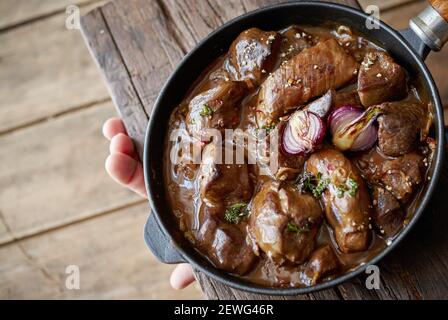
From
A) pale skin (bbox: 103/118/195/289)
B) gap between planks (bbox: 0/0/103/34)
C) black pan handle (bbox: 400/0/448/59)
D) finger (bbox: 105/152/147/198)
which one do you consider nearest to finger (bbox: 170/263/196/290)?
pale skin (bbox: 103/118/195/289)

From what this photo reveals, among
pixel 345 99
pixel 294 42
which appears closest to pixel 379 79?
pixel 345 99

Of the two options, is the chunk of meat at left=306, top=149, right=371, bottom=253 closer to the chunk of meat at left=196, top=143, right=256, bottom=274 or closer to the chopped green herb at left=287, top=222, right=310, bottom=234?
the chopped green herb at left=287, top=222, right=310, bottom=234

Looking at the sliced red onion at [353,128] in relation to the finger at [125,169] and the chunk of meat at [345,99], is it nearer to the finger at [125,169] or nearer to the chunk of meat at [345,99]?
the chunk of meat at [345,99]

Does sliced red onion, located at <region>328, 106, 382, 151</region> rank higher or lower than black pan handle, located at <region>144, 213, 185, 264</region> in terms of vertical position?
higher

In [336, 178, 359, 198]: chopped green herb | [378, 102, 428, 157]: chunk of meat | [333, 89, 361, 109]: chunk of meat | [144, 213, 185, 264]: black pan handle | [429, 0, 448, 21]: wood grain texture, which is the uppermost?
[429, 0, 448, 21]: wood grain texture

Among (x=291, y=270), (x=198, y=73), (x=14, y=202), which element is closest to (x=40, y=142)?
(x=14, y=202)
